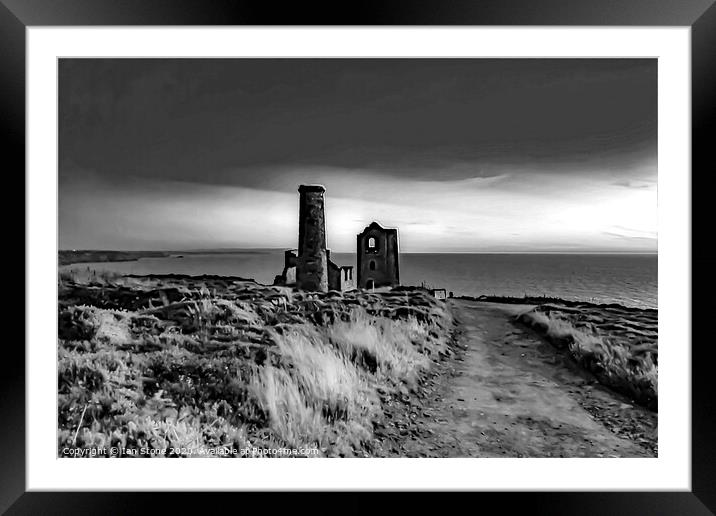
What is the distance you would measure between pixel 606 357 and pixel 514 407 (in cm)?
85

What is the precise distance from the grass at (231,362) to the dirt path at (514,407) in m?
0.26

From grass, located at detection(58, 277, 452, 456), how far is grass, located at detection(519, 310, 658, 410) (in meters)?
0.82

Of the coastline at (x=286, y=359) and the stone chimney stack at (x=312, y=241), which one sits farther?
the stone chimney stack at (x=312, y=241)

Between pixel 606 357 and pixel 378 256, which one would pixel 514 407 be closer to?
pixel 606 357

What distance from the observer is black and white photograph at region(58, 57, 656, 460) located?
262 cm

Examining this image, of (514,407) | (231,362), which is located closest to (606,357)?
(514,407)

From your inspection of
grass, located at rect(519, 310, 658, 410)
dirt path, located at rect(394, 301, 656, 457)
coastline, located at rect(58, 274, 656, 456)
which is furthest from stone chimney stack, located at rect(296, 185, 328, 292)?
grass, located at rect(519, 310, 658, 410)

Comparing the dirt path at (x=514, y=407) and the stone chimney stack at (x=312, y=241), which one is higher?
the stone chimney stack at (x=312, y=241)

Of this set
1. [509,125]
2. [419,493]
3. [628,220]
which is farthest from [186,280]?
[628,220]
